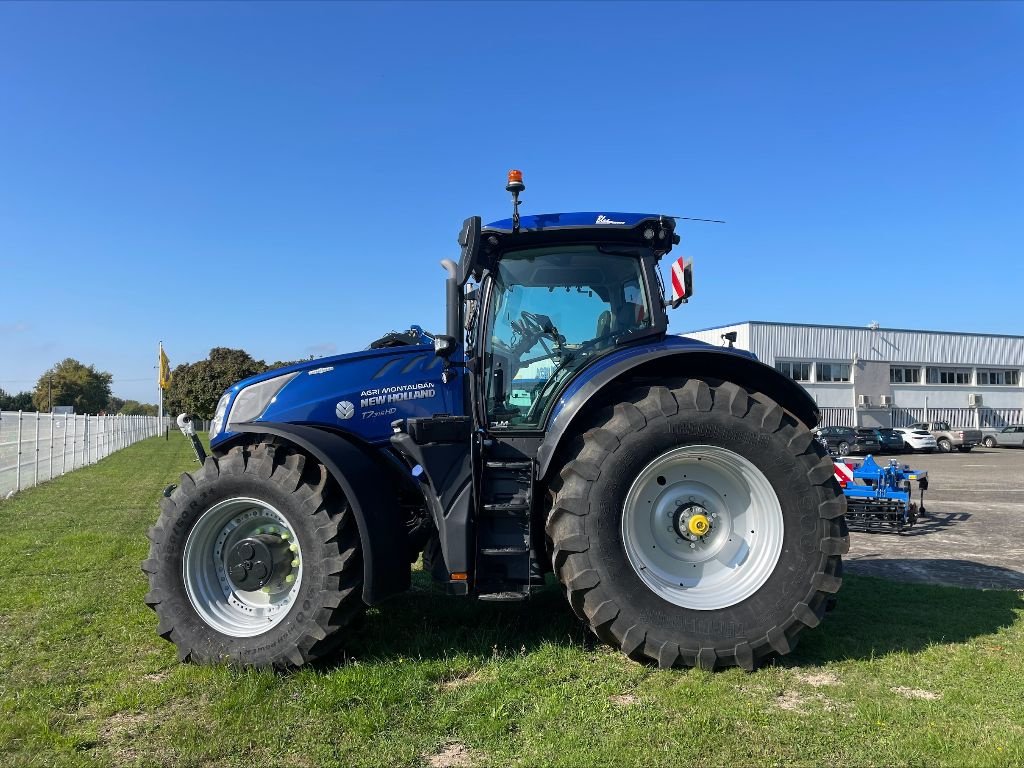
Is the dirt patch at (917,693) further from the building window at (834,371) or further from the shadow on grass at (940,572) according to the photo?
the building window at (834,371)

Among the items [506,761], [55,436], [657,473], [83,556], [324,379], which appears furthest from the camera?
[55,436]

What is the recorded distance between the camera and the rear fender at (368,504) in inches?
146

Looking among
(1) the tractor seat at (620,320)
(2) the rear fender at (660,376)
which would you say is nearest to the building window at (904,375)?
(2) the rear fender at (660,376)

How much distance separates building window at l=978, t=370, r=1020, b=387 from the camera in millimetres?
42625

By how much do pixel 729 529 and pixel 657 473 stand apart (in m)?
0.55

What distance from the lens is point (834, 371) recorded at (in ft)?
128

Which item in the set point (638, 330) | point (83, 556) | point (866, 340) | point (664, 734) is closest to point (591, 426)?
point (638, 330)

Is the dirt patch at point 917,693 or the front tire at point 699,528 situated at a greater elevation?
the front tire at point 699,528

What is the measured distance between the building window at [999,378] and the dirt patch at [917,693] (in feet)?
155

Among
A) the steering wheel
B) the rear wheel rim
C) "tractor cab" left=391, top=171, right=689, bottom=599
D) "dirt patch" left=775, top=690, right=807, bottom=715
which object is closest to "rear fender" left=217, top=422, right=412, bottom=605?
"tractor cab" left=391, top=171, right=689, bottom=599

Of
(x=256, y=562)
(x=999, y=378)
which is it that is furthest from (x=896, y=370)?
(x=256, y=562)

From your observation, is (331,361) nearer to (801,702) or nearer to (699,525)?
(699,525)

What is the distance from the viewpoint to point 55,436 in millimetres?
15641

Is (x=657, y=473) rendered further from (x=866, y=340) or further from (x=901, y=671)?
(x=866, y=340)
